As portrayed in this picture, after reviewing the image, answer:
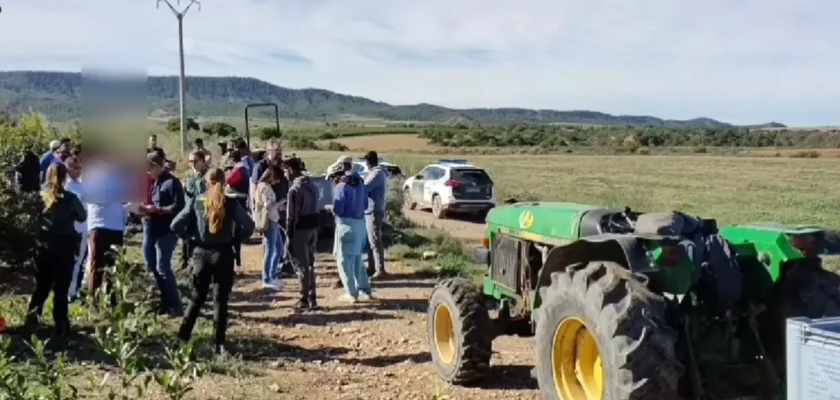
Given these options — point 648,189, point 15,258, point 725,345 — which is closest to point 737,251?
point 725,345

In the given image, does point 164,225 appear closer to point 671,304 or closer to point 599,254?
point 599,254

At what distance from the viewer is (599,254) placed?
19.8ft

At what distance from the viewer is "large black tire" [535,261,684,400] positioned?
16.5 feet

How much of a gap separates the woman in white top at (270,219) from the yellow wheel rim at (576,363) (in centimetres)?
646

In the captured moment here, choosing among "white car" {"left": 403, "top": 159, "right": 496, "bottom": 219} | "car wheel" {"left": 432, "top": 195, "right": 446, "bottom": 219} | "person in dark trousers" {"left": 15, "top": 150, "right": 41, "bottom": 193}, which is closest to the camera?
"person in dark trousers" {"left": 15, "top": 150, "right": 41, "bottom": 193}

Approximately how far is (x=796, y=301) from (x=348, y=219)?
19.5 feet

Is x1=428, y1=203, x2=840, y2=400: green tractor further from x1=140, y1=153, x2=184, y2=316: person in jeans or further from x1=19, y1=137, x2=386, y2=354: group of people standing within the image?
x1=140, y1=153, x2=184, y2=316: person in jeans

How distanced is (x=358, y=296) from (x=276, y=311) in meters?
1.12

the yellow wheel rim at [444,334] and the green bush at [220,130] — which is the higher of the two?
the green bush at [220,130]

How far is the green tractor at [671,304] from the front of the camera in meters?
5.13

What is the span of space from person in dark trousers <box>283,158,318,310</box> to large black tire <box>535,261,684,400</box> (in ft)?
16.6

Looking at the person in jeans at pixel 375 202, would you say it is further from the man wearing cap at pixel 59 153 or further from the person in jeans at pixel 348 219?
the man wearing cap at pixel 59 153

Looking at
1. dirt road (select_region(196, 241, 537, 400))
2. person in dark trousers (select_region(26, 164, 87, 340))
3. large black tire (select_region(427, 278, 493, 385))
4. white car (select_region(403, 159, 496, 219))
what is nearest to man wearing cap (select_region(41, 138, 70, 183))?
person in dark trousers (select_region(26, 164, 87, 340))

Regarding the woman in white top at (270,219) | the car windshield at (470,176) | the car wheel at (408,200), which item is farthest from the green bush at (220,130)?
the woman in white top at (270,219)
